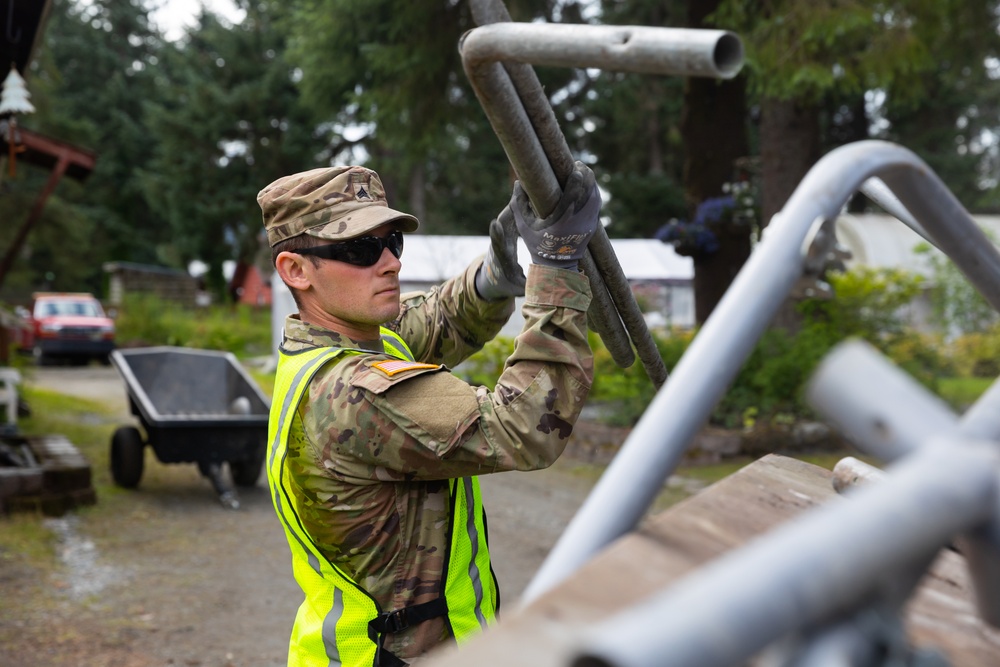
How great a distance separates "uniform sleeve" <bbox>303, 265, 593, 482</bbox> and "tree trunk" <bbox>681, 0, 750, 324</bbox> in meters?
8.76

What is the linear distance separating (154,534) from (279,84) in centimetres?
2391

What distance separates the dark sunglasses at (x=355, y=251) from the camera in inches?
82.7

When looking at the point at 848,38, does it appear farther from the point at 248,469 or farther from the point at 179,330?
the point at 179,330

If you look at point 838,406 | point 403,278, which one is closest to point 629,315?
point 838,406

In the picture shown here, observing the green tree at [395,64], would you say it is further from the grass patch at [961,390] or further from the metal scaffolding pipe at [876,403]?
the metal scaffolding pipe at [876,403]

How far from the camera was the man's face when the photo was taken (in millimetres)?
2117

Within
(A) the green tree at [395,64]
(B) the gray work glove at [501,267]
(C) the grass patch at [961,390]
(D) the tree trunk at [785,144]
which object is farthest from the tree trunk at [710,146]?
(B) the gray work glove at [501,267]

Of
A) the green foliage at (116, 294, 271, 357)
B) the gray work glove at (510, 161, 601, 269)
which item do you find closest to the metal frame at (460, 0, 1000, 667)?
the gray work glove at (510, 161, 601, 269)

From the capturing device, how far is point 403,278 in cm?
1661

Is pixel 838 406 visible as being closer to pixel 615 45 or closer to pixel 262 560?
pixel 615 45

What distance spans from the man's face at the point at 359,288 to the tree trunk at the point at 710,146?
8537mm

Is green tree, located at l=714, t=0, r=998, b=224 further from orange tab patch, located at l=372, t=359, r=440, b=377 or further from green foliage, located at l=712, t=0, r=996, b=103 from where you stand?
orange tab patch, located at l=372, t=359, r=440, b=377

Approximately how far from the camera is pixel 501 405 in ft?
5.95

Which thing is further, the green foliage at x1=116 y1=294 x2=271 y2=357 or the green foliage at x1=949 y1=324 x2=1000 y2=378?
the green foliage at x1=116 y1=294 x2=271 y2=357
